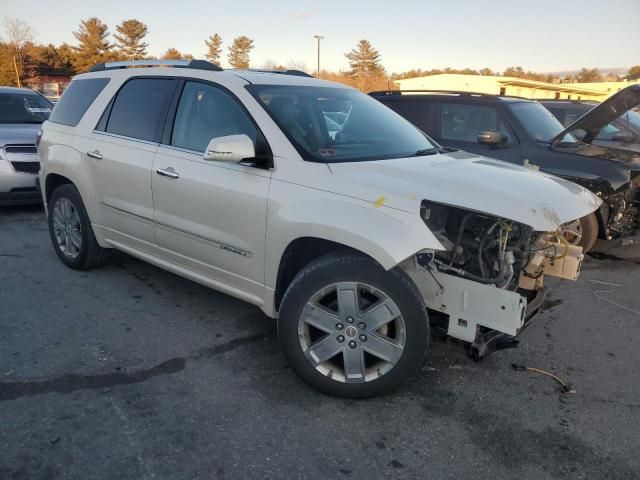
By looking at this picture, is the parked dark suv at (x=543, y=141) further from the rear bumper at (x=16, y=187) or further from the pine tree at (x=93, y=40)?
the pine tree at (x=93, y=40)

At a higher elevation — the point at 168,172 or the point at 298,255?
the point at 168,172

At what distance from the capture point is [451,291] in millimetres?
2875

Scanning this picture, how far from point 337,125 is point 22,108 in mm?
6807

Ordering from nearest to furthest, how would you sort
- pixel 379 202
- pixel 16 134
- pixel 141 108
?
pixel 379 202 < pixel 141 108 < pixel 16 134

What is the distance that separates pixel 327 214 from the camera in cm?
295

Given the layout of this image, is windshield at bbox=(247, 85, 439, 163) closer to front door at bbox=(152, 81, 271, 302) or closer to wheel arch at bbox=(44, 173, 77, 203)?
front door at bbox=(152, 81, 271, 302)

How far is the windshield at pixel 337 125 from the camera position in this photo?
340cm

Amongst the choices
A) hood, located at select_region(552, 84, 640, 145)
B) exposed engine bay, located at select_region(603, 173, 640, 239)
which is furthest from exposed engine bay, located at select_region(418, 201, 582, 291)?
hood, located at select_region(552, 84, 640, 145)

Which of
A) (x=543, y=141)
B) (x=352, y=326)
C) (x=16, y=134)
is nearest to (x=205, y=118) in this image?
(x=352, y=326)

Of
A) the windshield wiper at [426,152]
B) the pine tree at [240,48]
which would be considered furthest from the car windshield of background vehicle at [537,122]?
the pine tree at [240,48]

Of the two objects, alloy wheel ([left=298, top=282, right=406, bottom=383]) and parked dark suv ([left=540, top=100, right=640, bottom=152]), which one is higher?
parked dark suv ([left=540, top=100, right=640, bottom=152])

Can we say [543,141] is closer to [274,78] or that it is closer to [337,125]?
[337,125]

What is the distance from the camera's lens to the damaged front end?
2.76m

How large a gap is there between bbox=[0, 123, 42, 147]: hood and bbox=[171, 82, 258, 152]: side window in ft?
14.8
